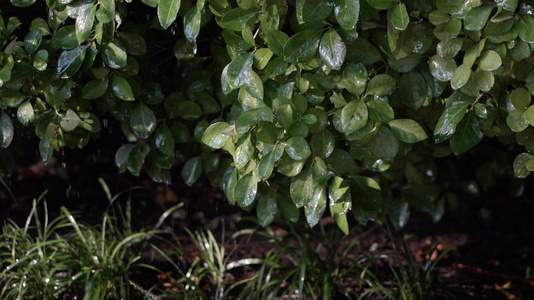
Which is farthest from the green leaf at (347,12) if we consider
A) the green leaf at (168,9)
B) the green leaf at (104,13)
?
the green leaf at (104,13)

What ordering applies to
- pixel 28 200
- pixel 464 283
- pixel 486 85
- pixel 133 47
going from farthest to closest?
pixel 28 200
pixel 464 283
pixel 133 47
pixel 486 85

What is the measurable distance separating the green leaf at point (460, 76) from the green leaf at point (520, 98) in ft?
0.50

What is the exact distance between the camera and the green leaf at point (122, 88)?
5.82ft

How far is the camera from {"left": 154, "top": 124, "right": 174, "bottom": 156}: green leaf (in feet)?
6.56

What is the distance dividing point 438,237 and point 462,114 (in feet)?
6.49

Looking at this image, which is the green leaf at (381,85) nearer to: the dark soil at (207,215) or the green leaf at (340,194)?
the green leaf at (340,194)

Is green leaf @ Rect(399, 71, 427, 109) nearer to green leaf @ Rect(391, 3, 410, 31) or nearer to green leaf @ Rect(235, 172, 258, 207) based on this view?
green leaf @ Rect(391, 3, 410, 31)

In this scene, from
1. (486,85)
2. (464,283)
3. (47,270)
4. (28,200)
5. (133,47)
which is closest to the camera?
(486,85)

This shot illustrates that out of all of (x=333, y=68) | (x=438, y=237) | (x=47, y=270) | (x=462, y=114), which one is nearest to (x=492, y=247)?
(x=438, y=237)

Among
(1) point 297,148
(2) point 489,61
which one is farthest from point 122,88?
(2) point 489,61

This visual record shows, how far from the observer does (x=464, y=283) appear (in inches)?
105

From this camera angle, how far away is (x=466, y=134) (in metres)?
1.48

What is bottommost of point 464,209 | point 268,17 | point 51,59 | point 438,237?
point 438,237

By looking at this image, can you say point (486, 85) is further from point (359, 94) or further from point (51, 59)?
point (51, 59)
